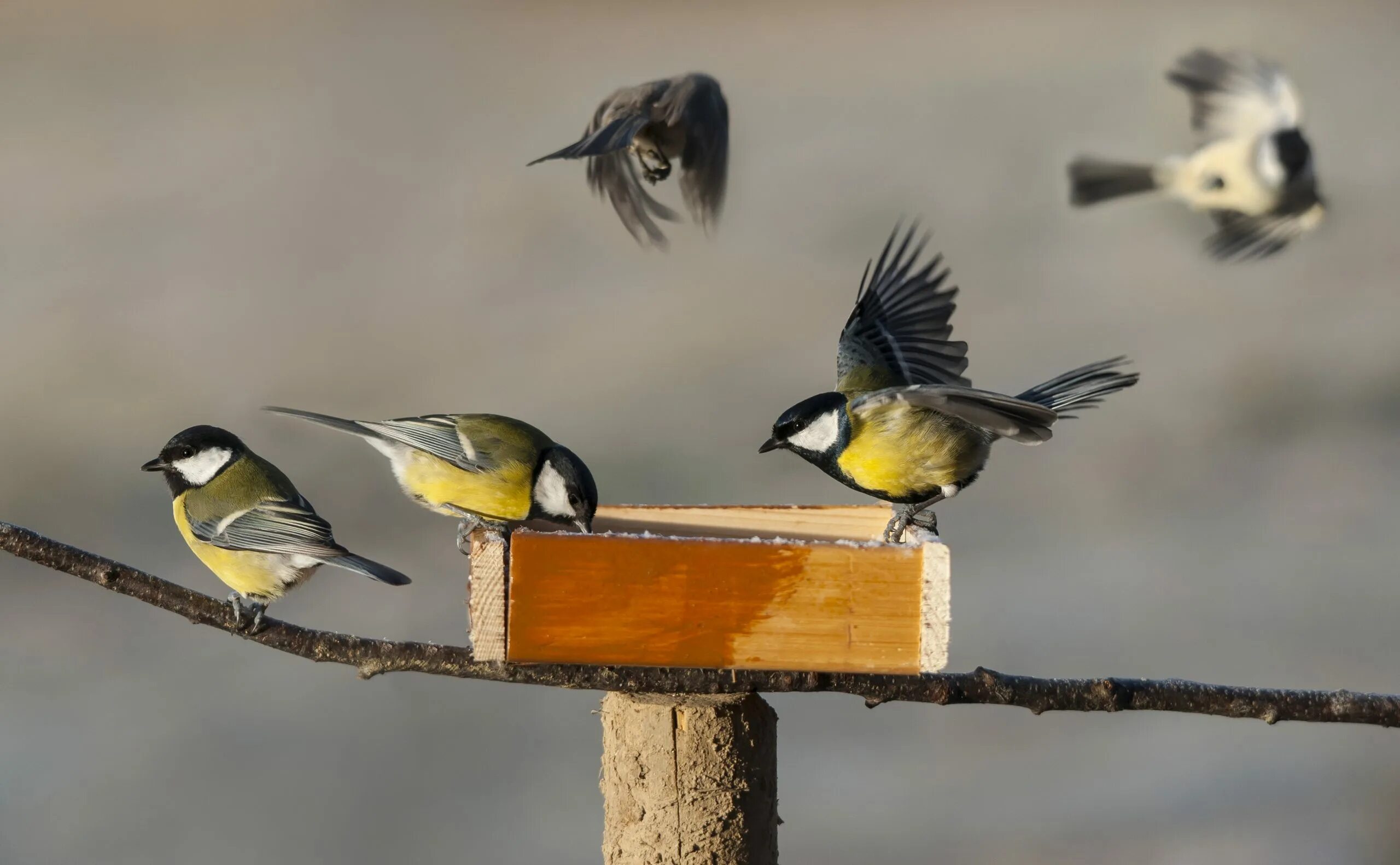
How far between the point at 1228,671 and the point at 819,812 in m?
1.91

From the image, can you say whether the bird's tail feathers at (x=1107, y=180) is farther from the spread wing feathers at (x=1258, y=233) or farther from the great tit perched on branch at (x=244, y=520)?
the great tit perched on branch at (x=244, y=520)

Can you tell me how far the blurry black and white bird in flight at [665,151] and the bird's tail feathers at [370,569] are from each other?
4.09 feet

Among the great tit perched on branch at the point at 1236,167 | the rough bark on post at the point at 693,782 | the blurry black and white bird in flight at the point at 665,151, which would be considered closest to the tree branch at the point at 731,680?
the rough bark on post at the point at 693,782

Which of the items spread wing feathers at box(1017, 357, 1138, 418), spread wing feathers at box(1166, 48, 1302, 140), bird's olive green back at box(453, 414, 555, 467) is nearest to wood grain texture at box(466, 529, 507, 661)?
bird's olive green back at box(453, 414, 555, 467)

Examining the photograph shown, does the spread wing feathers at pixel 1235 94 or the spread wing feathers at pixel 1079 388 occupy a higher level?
the spread wing feathers at pixel 1235 94

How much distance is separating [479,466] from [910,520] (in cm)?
101

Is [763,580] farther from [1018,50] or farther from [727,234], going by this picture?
[1018,50]

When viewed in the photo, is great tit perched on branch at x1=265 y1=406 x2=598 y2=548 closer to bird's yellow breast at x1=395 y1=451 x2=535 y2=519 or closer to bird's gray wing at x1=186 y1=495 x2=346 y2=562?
bird's yellow breast at x1=395 y1=451 x2=535 y2=519

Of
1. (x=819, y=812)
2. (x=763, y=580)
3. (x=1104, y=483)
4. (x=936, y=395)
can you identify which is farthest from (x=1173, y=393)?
(x=763, y=580)

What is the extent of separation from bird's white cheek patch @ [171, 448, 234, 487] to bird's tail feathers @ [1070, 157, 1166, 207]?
3.39 m

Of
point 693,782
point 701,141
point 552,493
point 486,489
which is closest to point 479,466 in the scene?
point 486,489

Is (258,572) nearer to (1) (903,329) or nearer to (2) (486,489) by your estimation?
(2) (486,489)

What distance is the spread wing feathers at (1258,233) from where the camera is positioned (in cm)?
566

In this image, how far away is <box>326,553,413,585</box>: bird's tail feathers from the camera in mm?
3422
